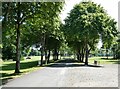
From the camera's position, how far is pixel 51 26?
44.1 meters

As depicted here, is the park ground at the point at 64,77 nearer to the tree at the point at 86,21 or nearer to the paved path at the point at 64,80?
the paved path at the point at 64,80

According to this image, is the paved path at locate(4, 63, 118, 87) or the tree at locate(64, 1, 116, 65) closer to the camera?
the paved path at locate(4, 63, 118, 87)

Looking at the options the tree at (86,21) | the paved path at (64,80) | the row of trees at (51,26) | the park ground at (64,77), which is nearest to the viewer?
the paved path at (64,80)

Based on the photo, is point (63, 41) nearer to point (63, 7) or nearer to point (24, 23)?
point (24, 23)

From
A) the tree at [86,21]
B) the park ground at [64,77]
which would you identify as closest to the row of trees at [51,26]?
the tree at [86,21]

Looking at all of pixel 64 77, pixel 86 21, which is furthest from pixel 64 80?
pixel 86 21

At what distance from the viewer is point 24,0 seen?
83.5ft

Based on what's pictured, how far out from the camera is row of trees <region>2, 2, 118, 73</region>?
26688 millimetres

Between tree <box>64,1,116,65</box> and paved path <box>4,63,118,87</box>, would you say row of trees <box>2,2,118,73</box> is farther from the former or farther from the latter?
paved path <box>4,63,118,87</box>

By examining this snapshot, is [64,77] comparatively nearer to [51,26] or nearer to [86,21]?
[51,26]

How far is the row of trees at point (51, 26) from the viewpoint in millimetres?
26688

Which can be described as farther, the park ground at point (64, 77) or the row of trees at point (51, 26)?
the row of trees at point (51, 26)

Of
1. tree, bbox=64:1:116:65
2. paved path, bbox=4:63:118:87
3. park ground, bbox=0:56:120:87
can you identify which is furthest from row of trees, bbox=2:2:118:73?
paved path, bbox=4:63:118:87

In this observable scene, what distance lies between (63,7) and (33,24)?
17.7ft
